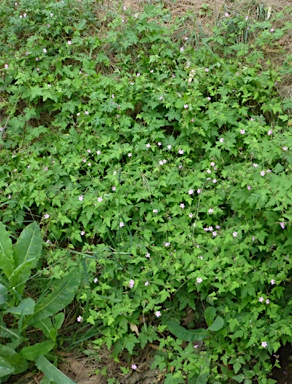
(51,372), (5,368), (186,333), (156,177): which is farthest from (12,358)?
(156,177)

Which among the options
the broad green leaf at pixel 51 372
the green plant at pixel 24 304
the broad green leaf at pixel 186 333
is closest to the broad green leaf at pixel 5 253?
the green plant at pixel 24 304

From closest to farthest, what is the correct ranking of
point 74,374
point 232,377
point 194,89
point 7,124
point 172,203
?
1. point 232,377
2. point 74,374
3. point 172,203
4. point 194,89
5. point 7,124

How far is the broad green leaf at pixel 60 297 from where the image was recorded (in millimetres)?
3557

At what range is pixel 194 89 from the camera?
4.26 meters

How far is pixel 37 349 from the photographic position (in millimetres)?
3502

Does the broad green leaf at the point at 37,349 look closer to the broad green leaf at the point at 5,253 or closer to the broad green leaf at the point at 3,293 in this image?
the broad green leaf at the point at 3,293

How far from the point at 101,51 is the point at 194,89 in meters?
1.08

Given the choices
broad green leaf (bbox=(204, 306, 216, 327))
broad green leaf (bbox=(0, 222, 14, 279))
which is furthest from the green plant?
broad green leaf (bbox=(204, 306, 216, 327))

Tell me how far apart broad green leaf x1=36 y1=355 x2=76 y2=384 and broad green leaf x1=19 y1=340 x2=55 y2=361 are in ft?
0.17

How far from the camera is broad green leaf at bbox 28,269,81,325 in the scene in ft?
11.7

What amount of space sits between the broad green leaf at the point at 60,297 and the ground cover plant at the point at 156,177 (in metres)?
0.12

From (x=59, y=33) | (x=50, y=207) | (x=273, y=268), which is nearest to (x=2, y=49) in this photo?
(x=59, y=33)

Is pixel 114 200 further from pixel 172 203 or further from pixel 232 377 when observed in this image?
→ pixel 232 377

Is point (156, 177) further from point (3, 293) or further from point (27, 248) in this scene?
point (3, 293)
